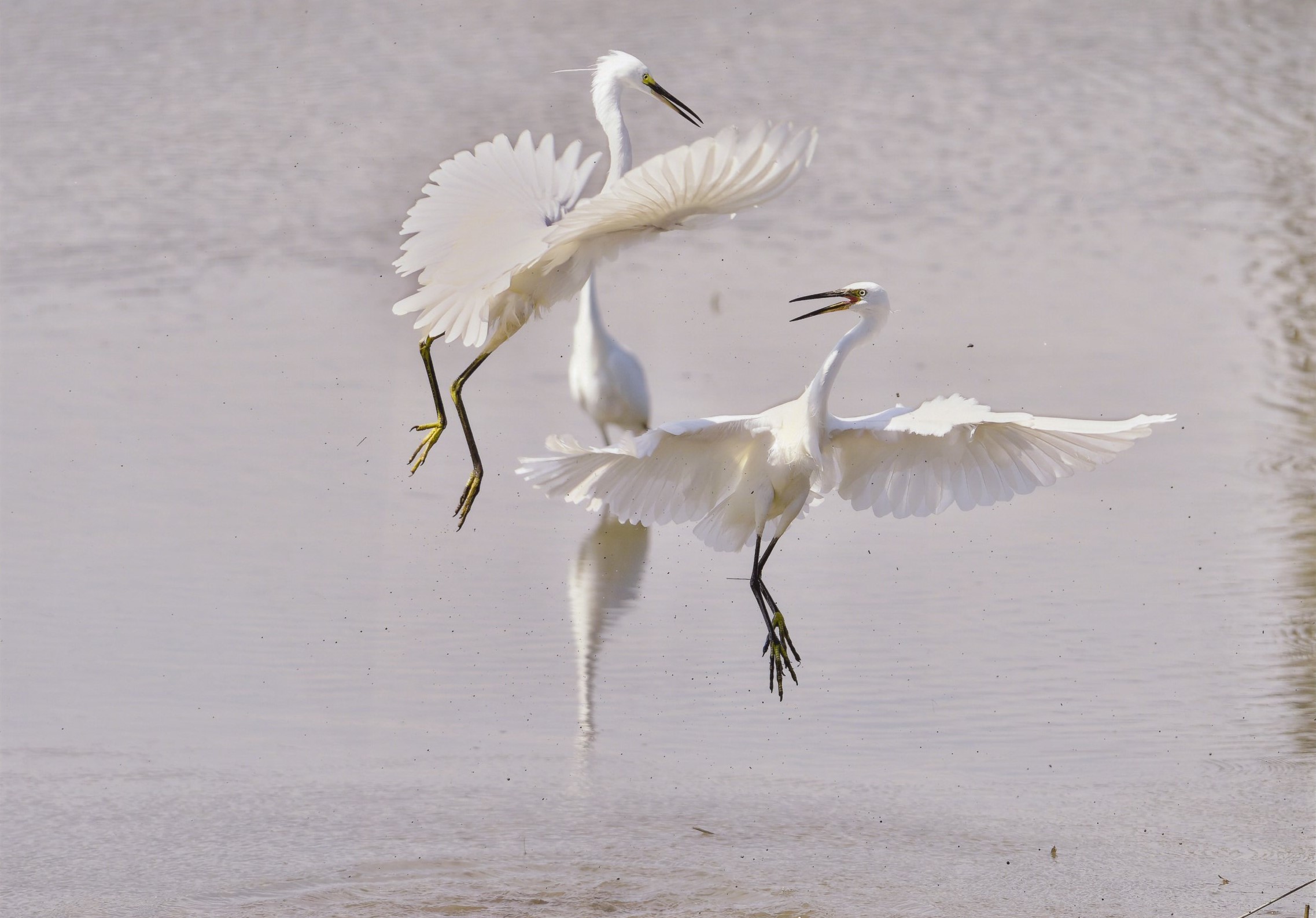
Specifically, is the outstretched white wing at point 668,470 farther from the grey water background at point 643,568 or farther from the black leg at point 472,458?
the grey water background at point 643,568

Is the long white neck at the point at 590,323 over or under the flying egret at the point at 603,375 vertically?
over

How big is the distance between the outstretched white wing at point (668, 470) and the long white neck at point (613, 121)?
66cm

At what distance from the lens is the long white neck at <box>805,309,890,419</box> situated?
14.7 ft

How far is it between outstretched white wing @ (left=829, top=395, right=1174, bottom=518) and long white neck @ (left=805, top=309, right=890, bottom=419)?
0.09 meters

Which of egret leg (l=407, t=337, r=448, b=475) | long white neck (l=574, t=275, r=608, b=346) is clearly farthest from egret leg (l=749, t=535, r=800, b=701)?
long white neck (l=574, t=275, r=608, b=346)

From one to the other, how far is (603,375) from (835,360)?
7.14ft

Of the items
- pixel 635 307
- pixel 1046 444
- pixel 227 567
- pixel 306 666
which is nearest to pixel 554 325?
pixel 635 307

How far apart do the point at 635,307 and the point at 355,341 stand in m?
1.32

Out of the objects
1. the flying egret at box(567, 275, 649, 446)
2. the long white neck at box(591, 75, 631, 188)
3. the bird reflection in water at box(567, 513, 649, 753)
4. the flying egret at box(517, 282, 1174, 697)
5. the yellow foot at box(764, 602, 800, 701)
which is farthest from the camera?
the flying egret at box(567, 275, 649, 446)

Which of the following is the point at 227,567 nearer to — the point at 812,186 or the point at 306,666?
the point at 306,666

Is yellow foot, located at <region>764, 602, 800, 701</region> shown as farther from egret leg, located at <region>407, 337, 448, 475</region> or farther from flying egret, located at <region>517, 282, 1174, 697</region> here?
egret leg, located at <region>407, 337, 448, 475</region>

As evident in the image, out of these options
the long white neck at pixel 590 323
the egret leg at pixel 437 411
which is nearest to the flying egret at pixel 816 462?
the egret leg at pixel 437 411

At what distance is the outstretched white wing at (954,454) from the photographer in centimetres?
432

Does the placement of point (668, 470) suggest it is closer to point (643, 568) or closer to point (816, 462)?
point (816, 462)
